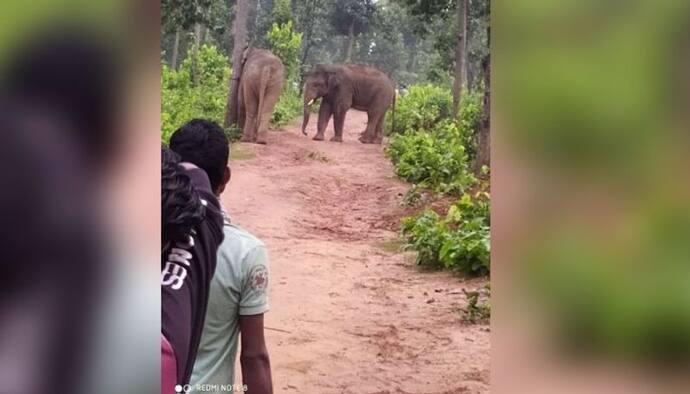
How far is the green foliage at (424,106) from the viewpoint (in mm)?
2018

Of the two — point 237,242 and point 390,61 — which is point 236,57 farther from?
point 237,242

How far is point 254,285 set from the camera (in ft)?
5.08

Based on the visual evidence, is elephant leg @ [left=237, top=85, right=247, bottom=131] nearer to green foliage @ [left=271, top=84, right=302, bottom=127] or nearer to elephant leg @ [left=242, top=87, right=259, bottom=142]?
elephant leg @ [left=242, top=87, right=259, bottom=142]

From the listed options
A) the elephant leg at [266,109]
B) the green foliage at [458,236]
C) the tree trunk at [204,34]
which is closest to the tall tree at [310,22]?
the elephant leg at [266,109]

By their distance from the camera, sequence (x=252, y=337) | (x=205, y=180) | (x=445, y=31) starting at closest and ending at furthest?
(x=205, y=180) < (x=252, y=337) < (x=445, y=31)

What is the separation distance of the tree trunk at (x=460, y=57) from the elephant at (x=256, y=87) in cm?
46

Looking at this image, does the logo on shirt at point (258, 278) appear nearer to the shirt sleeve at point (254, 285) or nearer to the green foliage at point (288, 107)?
the shirt sleeve at point (254, 285)

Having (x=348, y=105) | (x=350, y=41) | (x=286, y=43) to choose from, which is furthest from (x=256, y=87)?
(x=348, y=105)
